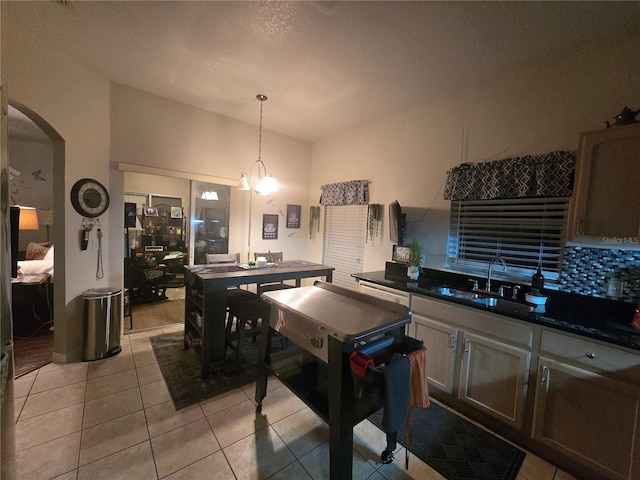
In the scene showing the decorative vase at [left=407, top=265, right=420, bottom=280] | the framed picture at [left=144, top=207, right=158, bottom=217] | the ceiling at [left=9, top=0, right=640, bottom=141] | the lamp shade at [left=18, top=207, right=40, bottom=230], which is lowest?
the decorative vase at [left=407, top=265, right=420, bottom=280]

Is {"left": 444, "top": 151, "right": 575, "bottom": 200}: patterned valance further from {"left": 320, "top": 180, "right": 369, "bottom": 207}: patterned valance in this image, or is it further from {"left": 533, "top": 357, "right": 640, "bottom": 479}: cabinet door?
{"left": 533, "top": 357, "right": 640, "bottom": 479}: cabinet door

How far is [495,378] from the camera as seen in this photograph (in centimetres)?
192

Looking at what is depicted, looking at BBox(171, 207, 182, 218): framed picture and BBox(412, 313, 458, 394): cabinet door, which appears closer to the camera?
BBox(412, 313, 458, 394): cabinet door

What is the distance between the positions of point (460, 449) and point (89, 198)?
3966 millimetres

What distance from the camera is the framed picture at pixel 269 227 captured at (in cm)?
438

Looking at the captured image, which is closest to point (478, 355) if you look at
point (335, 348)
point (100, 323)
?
point (335, 348)

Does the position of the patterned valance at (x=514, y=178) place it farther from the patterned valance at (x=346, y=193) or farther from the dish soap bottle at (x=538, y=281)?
the patterned valance at (x=346, y=193)

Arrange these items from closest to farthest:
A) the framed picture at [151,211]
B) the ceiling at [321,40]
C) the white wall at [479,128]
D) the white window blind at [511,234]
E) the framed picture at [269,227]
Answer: the ceiling at [321,40], the white wall at [479,128], the white window blind at [511,234], the framed picture at [269,227], the framed picture at [151,211]

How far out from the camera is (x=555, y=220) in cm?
223

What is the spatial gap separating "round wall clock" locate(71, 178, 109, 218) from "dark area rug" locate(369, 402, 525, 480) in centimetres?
335

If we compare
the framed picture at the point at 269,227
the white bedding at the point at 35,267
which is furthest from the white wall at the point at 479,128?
the white bedding at the point at 35,267

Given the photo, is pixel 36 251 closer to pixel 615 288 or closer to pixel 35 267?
pixel 35 267

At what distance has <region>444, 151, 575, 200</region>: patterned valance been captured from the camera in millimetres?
2109

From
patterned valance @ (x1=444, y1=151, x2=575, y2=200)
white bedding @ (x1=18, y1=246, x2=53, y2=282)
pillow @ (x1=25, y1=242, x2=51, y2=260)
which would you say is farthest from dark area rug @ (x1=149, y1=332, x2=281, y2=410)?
pillow @ (x1=25, y1=242, x2=51, y2=260)
